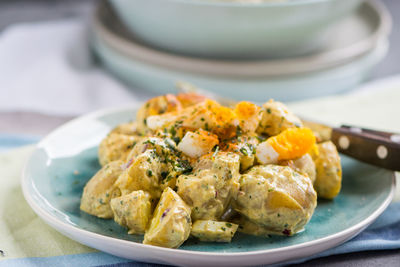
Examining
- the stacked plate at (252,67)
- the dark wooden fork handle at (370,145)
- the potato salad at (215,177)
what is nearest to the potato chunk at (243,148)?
the potato salad at (215,177)

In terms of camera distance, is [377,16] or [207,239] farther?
[377,16]

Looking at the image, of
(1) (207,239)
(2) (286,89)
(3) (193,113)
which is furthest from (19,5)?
(1) (207,239)

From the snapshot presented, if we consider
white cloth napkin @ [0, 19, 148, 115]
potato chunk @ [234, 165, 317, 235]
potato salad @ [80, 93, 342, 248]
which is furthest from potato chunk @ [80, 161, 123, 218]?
white cloth napkin @ [0, 19, 148, 115]

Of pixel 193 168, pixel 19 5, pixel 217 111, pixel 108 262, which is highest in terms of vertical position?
pixel 217 111

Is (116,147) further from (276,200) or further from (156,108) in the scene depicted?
(276,200)

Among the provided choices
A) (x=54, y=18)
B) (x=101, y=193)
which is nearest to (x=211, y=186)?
(x=101, y=193)

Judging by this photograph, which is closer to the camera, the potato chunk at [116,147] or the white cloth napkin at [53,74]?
the potato chunk at [116,147]

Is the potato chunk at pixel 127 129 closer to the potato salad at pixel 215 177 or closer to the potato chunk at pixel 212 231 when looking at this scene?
the potato salad at pixel 215 177

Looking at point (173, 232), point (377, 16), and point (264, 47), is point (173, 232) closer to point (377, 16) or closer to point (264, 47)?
point (264, 47)
